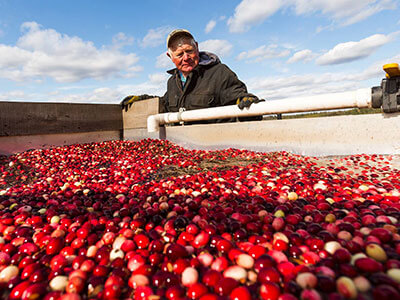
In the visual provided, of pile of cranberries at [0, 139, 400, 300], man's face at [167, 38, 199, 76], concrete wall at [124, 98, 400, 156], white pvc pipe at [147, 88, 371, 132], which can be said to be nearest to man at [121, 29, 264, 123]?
man's face at [167, 38, 199, 76]

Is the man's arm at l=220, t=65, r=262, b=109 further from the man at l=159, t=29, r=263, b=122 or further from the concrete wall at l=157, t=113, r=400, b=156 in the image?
the concrete wall at l=157, t=113, r=400, b=156

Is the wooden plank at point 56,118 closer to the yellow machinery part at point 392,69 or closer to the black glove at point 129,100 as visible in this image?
the black glove at point 129,100

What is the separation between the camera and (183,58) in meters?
6.81

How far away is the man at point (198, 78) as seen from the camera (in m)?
6.71

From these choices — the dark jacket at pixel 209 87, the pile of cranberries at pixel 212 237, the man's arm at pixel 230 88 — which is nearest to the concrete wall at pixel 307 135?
the pile of cranberries at pixel 212 237

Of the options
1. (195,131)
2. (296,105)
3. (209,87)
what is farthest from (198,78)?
(296,105)

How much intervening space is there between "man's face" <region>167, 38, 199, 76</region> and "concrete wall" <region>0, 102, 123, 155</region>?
102 inches

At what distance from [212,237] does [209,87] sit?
5687 mm

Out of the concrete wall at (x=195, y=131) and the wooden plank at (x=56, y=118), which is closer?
the concrete wall at (x=195, y=131)

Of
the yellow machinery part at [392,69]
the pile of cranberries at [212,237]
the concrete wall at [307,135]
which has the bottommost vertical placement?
the pile of cranberries at [212,237]

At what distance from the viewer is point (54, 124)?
669 centimetres

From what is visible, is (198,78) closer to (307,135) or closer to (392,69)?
(307,135)

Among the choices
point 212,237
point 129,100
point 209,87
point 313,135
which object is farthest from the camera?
point 129,100

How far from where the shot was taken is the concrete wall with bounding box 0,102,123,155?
6.06 m
